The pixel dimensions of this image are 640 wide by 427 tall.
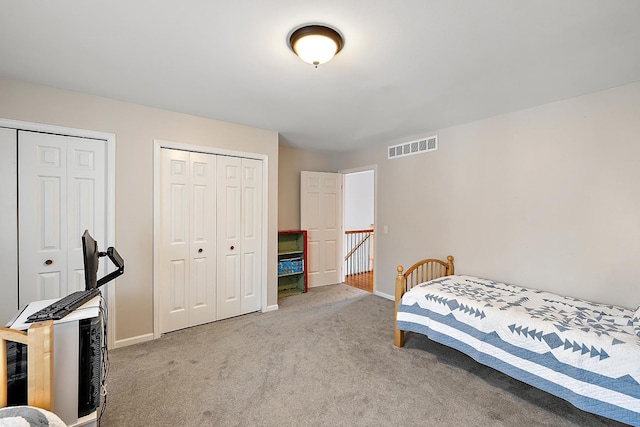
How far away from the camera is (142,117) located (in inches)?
112

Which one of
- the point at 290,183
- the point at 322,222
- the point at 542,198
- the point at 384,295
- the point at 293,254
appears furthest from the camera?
the point at 322,222

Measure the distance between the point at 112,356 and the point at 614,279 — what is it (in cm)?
451

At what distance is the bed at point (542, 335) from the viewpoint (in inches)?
63.4

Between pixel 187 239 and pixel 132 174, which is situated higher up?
pixel 132 174

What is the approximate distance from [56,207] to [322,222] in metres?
3.50

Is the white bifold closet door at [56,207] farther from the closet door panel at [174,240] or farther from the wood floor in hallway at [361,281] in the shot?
the wood floor in hallway at [361,281]

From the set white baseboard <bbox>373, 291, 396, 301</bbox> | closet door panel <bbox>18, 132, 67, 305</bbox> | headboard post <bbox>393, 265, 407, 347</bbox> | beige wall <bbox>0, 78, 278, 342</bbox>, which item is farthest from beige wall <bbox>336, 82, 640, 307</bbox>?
closet door panel <bbox>18, 132, 67, 305</bbox>

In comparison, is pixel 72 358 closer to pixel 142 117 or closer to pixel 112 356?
pixel 112 356

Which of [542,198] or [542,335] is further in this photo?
[542,198]

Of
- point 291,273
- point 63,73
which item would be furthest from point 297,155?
point 63,73

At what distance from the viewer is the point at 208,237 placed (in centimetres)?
331

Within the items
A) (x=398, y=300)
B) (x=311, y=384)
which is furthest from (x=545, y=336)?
(x=311, y=384)

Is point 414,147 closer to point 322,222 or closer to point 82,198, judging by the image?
point 322,222

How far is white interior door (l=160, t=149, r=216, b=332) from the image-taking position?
303 centimetres
